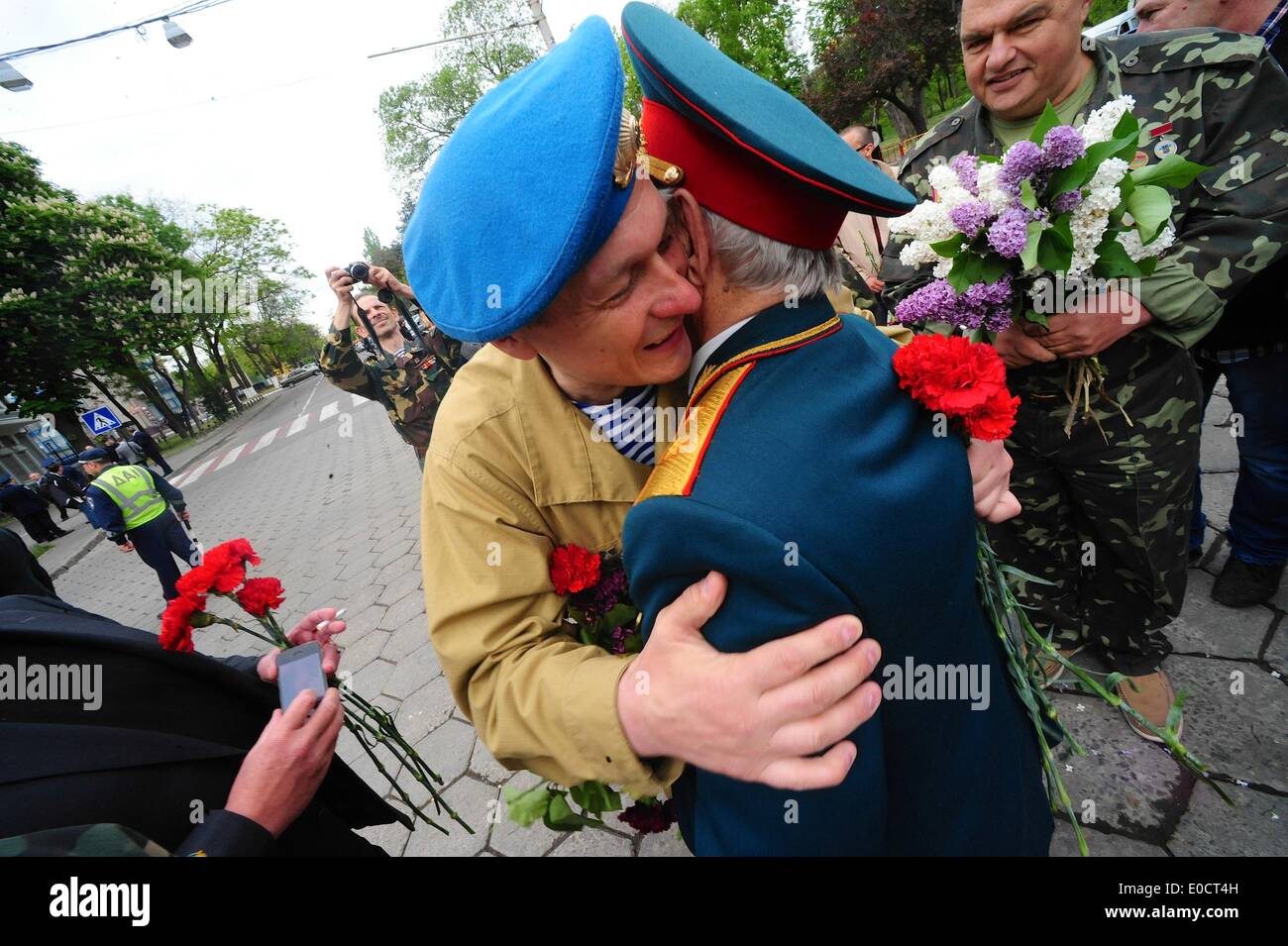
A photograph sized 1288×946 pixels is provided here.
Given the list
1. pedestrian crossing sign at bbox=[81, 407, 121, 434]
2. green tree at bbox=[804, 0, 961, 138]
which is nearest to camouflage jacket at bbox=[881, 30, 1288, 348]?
pedestrian crossing sign at bbox=[81, 407, 121, 434]

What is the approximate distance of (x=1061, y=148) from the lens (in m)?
1.35

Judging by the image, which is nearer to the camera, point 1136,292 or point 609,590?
point 609,590

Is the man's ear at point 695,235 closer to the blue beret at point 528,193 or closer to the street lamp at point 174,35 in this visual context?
the blue beret at point 528,193

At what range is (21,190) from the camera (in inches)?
752

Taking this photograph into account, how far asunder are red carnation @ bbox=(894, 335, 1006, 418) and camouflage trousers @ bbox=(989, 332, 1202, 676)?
4.00 ft

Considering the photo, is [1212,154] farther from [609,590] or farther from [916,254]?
[609,590]

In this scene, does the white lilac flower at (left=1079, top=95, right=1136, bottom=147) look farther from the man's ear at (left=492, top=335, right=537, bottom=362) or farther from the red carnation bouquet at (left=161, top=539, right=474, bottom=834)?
the red carnation bouquet at (left=161, top=539, right=474, bottom=834)

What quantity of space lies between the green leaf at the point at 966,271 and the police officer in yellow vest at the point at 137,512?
785 cm

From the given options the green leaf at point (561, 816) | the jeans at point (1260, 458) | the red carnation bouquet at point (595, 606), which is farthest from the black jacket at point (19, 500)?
the jeans at point (1260, 458)

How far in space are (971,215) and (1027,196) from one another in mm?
129

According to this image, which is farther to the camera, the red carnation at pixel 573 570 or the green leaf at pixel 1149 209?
the green leaf at pixel 1149 209

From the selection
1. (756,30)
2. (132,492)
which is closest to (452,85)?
(756,30)

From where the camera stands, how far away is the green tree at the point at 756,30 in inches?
998

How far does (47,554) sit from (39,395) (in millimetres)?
12250
